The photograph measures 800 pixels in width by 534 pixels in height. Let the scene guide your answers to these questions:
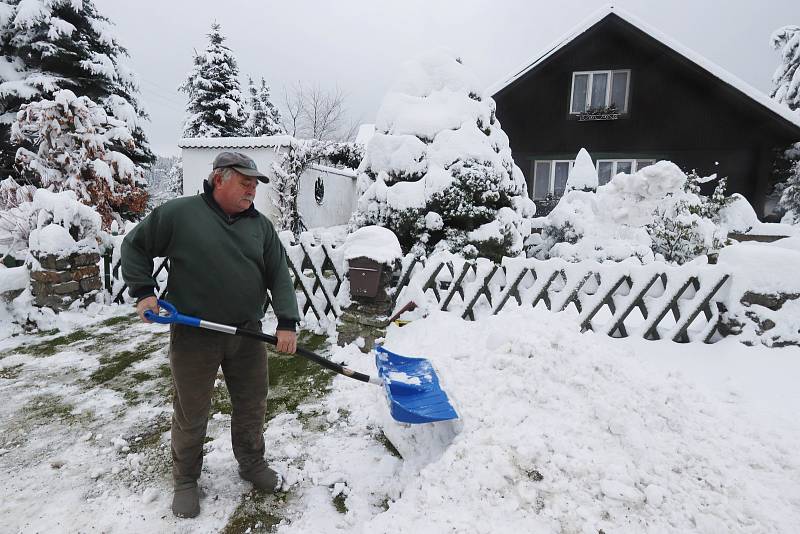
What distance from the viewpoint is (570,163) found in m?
13.2

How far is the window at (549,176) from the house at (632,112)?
32mm

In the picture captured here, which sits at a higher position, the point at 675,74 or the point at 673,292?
the point at 675,74

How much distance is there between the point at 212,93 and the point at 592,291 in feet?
71.9

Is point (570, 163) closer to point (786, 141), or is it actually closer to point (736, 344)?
point (786, 141)

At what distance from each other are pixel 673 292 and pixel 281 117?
31.0 meters

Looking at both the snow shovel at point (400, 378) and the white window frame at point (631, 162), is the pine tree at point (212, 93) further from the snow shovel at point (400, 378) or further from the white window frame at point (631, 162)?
the snow shovel at point (400, 378)

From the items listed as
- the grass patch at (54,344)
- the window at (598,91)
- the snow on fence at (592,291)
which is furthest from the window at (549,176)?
the grass patch at (54,344)

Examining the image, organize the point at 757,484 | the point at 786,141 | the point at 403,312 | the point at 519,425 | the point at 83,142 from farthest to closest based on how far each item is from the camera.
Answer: the point at 786,141, the point at 83,142, the point at 403,312, the point at 519,425, the point at 757,484

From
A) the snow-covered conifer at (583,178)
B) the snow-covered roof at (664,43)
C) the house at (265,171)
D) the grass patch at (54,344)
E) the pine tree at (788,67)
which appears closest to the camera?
the grass patch at (54,344)

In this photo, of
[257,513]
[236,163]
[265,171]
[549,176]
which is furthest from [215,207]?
[549,176]

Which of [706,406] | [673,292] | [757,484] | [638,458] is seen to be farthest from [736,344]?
[638,458]

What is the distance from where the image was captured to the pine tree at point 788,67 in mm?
18516

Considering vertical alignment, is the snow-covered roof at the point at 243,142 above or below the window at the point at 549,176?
above

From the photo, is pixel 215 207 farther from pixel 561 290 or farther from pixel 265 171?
pixel 265 171
